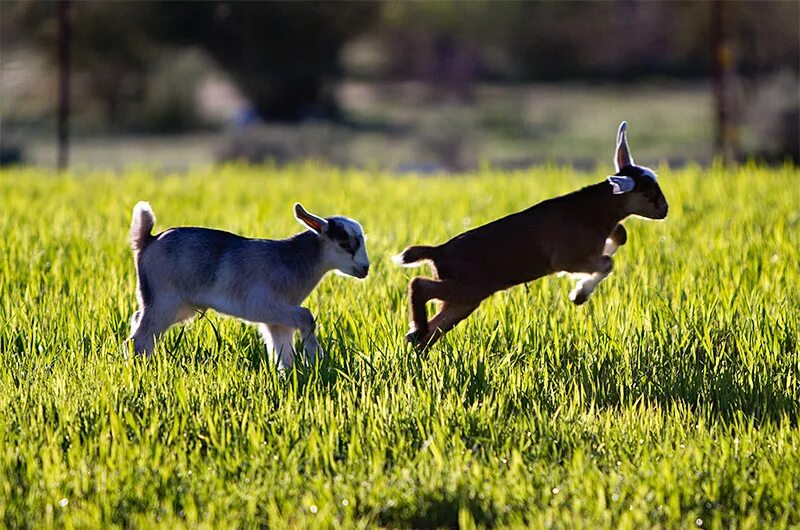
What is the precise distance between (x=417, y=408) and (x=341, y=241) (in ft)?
3.02

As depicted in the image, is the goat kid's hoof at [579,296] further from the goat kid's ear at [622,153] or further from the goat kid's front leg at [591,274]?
the goat kid's ear at [622,153]

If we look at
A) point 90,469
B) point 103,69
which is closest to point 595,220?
point 90,469

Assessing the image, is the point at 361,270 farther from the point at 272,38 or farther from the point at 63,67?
the point at 272,38

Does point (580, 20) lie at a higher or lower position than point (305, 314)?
higher

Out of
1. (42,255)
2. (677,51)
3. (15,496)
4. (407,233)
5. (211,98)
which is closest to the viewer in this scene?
(15,496)

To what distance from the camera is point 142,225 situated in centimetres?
567

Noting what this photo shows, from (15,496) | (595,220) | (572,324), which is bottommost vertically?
(15,496)

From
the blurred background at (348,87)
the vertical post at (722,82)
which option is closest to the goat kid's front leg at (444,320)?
the vertical post at (722,82)

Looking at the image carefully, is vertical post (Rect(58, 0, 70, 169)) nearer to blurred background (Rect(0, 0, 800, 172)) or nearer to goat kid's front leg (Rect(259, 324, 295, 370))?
blurred background (Rect(0, 0, 800, 172))

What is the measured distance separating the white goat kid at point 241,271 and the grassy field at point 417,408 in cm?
20

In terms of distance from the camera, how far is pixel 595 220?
5.78 metres

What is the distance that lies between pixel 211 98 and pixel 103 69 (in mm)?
2675

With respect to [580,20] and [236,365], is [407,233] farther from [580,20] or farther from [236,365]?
[580,20]

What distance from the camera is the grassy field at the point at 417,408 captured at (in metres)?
4.21
